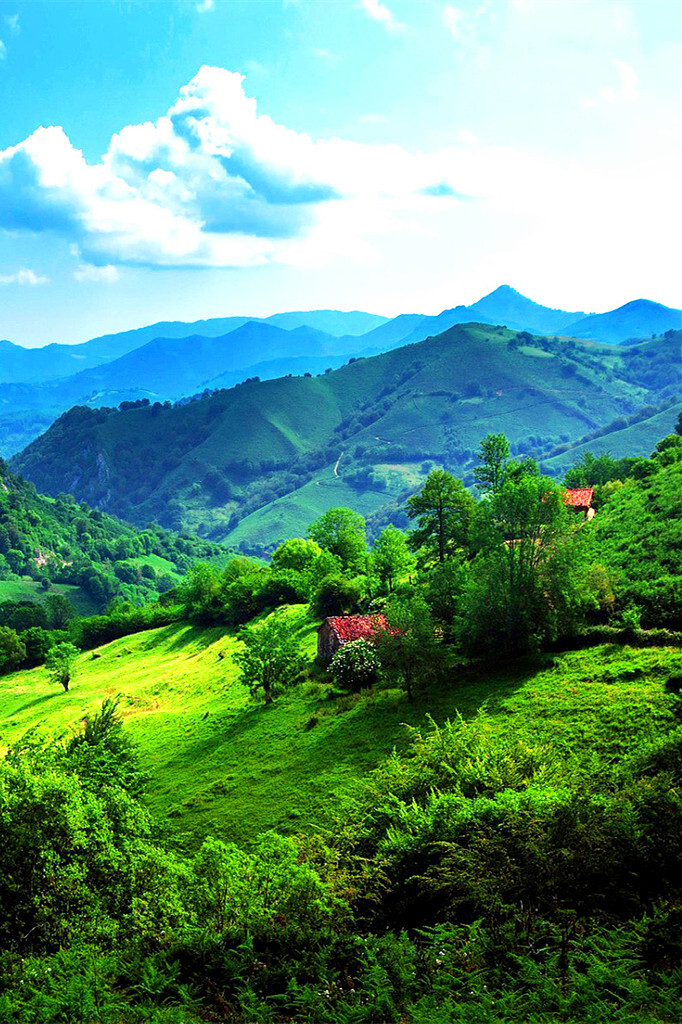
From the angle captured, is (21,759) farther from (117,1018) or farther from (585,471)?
(585,471)

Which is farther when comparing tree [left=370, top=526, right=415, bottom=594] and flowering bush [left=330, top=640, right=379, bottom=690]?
tree [left=370, top=526, right=415, bottom=594]

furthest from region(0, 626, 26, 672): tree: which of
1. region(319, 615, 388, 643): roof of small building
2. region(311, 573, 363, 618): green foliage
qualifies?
region(319, 615, 388, 643): roof of small building

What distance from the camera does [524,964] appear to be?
14.7 metres

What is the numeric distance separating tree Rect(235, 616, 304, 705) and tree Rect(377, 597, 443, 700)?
1269cm

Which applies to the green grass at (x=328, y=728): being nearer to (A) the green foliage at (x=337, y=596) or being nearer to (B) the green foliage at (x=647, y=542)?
(B) the green foliage at (x=647, y=542)

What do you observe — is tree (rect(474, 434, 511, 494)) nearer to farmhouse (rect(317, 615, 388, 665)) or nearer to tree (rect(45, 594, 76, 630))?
farmhouse (rect(317, 615, 388, 665))

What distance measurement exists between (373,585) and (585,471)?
175ft

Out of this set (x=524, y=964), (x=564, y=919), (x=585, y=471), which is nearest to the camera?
(x=524, y=964)

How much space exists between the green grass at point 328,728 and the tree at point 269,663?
1.68 metres

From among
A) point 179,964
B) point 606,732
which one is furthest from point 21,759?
point 606,732

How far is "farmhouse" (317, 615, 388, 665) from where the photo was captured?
5597 centimetres

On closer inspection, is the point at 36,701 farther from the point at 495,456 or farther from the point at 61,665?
the point at 495,456

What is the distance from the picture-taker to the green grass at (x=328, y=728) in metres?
32.6

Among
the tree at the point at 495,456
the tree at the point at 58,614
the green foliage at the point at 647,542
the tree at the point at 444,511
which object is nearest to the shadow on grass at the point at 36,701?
the tree at the point at 444,511
